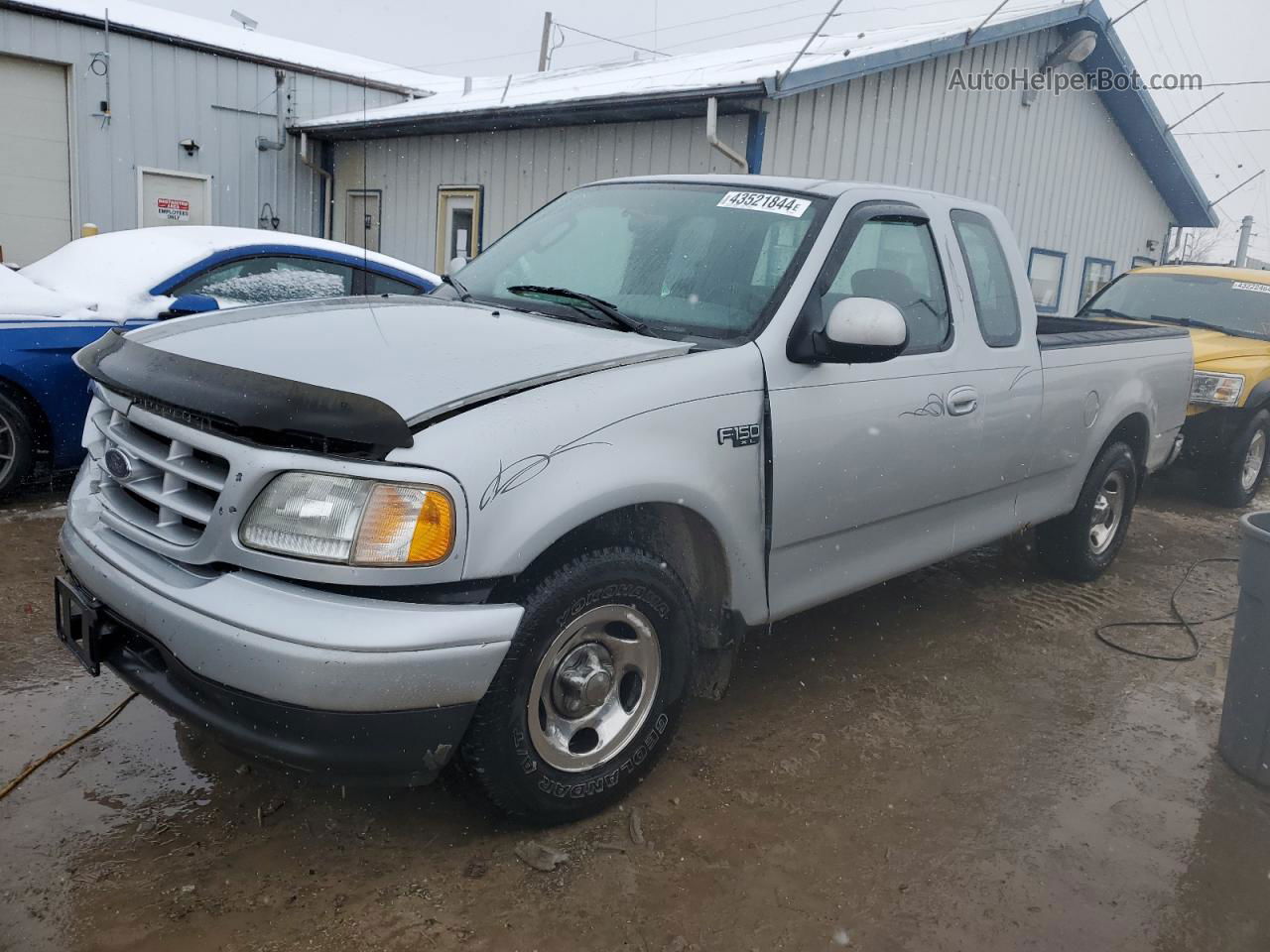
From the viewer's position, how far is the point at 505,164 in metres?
12.7

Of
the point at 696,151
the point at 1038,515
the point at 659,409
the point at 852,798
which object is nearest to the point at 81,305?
the point at 659,409

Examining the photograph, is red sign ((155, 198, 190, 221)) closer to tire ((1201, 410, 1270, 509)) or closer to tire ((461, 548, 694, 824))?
tire ((1201, 410, 1270, 509))

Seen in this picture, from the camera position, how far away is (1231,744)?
3689mm

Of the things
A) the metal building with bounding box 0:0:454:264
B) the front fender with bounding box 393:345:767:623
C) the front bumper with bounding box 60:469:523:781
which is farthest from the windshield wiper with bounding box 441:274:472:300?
the metal building with bounding box 0:0:454:264

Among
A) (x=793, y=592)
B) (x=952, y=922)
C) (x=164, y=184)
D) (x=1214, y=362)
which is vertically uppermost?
(x=164, y=184)

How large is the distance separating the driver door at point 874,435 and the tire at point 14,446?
421cm

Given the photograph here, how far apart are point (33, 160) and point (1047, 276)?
14474 mm

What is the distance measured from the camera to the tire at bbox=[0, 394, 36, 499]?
530cm

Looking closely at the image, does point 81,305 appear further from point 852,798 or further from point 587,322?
point 852,798

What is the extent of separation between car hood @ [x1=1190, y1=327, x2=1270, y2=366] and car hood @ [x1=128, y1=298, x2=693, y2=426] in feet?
21.6

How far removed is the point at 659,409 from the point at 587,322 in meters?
0.64

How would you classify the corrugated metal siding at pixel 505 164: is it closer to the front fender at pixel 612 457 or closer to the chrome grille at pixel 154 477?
the front fender at pixel 612 457

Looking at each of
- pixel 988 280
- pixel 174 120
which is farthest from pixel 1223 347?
pixel 174 120

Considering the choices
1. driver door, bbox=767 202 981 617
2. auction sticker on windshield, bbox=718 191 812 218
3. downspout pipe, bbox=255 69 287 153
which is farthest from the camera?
downspout pipe, bbox=255 69 287 153
